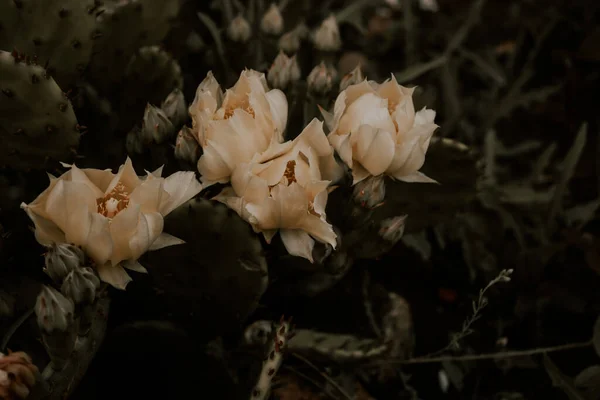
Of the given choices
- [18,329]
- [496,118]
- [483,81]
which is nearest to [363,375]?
[18,329]

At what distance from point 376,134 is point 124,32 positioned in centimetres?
34

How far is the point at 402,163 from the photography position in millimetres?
599

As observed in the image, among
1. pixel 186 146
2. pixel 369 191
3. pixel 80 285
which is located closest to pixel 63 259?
pixel 80 285

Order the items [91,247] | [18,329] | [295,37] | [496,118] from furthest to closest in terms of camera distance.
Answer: [496,118], [295,37], [18,329], [91,247]

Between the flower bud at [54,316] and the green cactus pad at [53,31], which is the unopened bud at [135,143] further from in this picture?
the flower bud at [54,316]

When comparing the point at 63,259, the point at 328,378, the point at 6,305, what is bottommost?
the point at 328,378

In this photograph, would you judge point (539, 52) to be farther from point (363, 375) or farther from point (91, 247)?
point (91, 247)

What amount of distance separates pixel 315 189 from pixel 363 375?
1.05 ft

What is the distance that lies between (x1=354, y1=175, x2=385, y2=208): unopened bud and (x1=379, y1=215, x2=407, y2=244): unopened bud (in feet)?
0.10

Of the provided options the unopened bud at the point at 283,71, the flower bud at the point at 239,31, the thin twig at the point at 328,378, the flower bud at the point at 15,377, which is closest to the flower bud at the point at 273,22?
the flower bud at the point at 239,31

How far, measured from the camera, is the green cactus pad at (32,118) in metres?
0.62

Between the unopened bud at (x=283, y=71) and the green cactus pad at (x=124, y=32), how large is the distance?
0.54 ft

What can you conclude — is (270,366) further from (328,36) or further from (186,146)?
(328,36)

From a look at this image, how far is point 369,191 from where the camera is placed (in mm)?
603
